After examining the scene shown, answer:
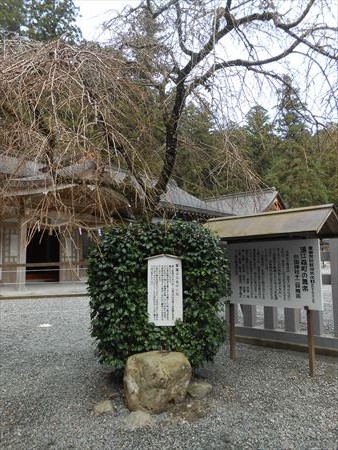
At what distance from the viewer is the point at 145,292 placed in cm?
361

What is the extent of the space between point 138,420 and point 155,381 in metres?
0.32

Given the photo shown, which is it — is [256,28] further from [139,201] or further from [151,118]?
[139,201]

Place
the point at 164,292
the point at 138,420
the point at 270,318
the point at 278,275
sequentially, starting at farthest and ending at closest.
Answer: the point at 270,318 < the point at 278,275 < the point at 164,292 < the point at 138,420

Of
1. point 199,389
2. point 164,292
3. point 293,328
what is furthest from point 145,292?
point 293,328

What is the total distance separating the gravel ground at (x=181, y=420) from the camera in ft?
9.10

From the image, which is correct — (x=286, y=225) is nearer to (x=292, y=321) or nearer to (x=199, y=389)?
(x=292, y=321)

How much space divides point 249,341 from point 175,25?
4.22 metres

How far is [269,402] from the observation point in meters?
3.45

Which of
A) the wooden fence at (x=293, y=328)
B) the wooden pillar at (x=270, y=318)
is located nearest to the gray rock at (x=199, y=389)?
the wooden fence at (x=293, y=328)

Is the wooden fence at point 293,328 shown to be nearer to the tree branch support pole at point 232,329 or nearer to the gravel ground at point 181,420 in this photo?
the gravel ground at point 181,420

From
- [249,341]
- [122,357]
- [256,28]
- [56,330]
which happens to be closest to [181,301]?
[122,357]

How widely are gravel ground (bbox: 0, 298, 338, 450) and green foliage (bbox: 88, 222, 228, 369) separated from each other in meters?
0.50

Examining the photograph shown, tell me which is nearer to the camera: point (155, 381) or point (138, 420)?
point (138, 420)

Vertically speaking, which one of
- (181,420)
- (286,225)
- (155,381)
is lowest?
(181,420)
